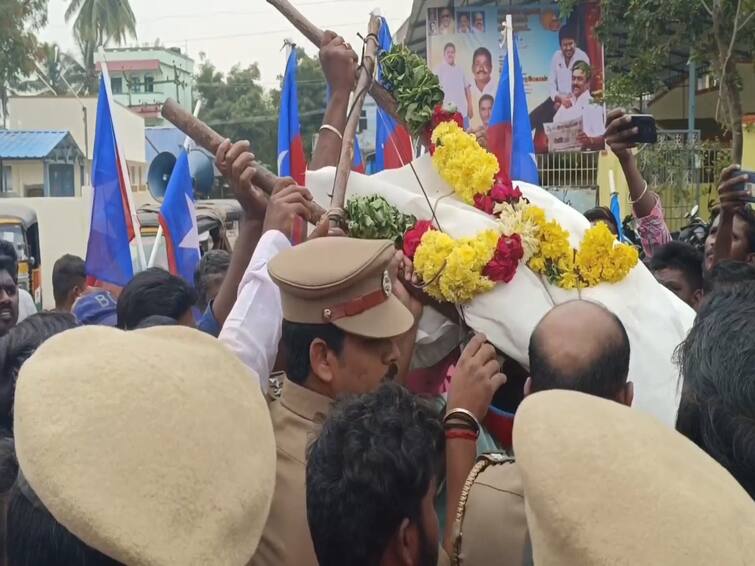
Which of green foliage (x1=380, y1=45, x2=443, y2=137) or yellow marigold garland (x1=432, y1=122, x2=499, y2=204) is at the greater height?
green foliage (x1=380, y1=45, x2=443, y2=137)

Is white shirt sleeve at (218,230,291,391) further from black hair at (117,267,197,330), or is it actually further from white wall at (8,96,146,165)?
white wall at (8,96,146,165)

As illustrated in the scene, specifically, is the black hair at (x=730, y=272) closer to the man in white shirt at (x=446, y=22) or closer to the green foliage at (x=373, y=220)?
the green foliage at (x=373, y=220)

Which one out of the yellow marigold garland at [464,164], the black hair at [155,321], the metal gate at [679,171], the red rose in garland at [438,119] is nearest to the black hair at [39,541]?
the yellow marigold garland at [464,164]

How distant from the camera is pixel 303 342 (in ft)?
7.29

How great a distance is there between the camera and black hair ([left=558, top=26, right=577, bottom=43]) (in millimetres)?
21078

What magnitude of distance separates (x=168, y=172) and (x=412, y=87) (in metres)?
5.01

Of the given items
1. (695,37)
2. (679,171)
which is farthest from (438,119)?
(679,171)

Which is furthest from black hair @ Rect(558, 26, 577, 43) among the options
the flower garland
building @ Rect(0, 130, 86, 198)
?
the flower garland

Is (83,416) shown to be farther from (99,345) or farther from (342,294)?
(342,294)

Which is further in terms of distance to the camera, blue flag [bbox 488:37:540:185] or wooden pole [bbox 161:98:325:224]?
blue flag [bbox 488:37:540:185]

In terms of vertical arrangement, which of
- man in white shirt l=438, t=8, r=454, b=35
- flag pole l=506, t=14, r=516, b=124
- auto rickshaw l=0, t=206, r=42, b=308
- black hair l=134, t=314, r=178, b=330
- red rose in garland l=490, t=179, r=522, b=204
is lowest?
auto rickshaw l=0, t=206, r=42, b=308

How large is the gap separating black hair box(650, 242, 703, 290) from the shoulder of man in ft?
8.80

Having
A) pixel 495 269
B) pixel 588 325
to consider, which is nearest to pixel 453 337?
pixel 495 269

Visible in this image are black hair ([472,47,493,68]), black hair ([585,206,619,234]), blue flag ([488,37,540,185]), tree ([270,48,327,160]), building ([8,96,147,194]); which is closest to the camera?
blue flag ([488,37,540,185])
